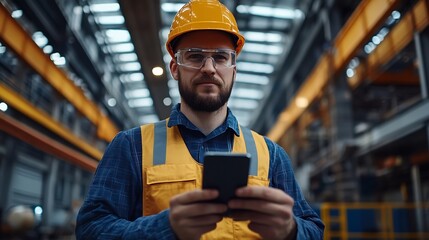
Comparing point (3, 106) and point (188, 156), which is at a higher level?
point (3, 106)

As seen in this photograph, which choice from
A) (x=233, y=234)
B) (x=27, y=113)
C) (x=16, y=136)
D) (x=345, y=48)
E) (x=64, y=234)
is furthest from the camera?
(x=345, y=48)

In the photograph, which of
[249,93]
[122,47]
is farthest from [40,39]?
[249,93]

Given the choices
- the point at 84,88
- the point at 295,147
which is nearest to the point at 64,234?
the point at 84,88

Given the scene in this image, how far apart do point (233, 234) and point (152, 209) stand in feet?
0.92

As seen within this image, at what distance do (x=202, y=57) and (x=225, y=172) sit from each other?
2.04ft

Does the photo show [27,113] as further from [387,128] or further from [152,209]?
[387,128]

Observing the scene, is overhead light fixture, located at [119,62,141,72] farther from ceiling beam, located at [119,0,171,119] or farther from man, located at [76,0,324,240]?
man, located at [76,0,324,240]

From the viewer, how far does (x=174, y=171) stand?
1320mm

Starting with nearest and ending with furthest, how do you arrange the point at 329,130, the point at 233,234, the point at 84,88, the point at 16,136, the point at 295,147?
the point at 233,234 → the point at 16,136 → the point at 84,88 → the point at 329,130 → the point at 295,147

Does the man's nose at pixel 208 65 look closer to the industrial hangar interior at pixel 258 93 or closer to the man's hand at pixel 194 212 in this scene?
the man's hand at pixel 194 212

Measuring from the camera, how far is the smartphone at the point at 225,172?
0.91 meters

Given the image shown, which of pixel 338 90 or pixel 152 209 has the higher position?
pixel 338 90

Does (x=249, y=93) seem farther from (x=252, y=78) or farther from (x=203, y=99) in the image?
(x=203, y=99)

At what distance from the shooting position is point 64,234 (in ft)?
22.4
